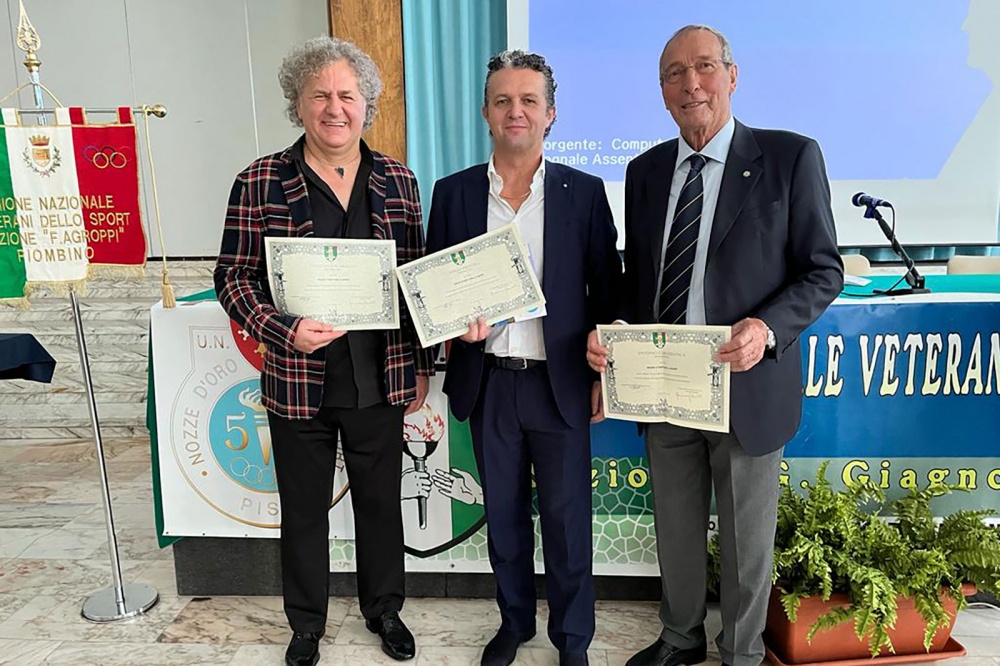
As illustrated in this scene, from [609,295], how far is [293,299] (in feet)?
2.67

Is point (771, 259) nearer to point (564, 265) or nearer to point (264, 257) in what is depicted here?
point (564, 265)

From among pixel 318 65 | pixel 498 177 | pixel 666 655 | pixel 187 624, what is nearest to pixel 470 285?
pixel 498 177

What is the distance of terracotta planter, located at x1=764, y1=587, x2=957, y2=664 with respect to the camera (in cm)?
196

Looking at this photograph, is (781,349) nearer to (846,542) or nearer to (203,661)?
(846,542)

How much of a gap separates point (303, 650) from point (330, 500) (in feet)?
1.50

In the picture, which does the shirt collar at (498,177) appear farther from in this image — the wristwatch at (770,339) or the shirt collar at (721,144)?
the wristwatch at (770,339)

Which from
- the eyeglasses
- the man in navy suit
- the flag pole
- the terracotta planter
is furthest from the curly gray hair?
the terracotta planter

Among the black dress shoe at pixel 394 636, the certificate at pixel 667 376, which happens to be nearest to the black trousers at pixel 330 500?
the black dress shoe at pixel 394 636

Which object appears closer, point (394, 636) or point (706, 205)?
point (706, 205)

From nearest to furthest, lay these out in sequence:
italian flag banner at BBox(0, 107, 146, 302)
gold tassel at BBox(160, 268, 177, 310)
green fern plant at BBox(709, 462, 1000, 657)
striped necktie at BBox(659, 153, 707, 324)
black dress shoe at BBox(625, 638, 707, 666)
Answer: striped necktie at BBox(659, 153, 707, 324)
green fern plant at BBox(709, 462, 1000, 657)
black dress shoe at BBox(625, 638, 707, 666)
italian flag banner at BBox(0, 107, 146, 302)
gold tassel at BBox(160, 268, 177, 310)

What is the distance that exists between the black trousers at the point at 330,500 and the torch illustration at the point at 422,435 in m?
0.24

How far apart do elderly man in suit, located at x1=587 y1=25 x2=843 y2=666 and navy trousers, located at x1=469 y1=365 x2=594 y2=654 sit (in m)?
0.19

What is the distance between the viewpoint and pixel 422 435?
2289 millimetres

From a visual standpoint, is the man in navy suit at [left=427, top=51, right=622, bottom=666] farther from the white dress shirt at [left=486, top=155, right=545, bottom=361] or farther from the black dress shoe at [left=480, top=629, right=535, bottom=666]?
the black dress shoe at [left=480, top=629, right=535, bottom=666]
